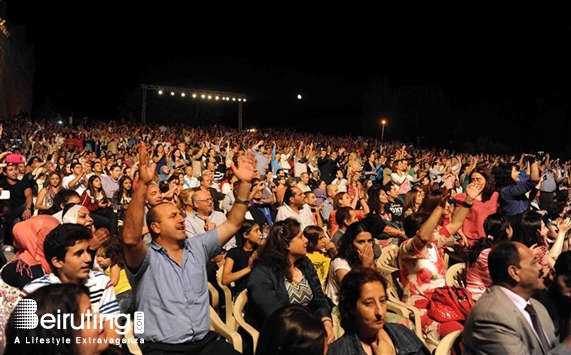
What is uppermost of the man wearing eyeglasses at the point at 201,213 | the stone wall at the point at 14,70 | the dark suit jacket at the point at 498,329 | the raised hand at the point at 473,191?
the stone wall at the point at 14,70

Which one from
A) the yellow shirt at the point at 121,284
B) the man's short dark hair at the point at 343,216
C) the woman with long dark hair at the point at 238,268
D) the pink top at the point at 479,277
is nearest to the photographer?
the pink top at the point at 479,277

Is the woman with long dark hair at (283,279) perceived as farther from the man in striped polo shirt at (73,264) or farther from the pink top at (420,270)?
the man in striped polo shirt at (73,264)

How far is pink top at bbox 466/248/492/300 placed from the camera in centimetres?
383

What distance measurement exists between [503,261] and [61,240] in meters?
2.45

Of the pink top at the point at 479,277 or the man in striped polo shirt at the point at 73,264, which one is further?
the pink top at the point at 479,277

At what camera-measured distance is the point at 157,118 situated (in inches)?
1946

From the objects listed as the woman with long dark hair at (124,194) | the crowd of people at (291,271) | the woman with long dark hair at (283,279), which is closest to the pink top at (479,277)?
the crowd of people at (291,271)

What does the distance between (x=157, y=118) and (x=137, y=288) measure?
48.0m

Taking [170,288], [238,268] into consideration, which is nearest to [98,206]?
[238,268]

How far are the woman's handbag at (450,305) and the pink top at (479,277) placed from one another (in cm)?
10

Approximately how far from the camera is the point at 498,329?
2.62m

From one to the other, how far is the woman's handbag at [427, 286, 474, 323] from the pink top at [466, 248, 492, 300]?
0.10 m

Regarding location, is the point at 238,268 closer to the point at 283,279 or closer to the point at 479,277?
the point at 283,279

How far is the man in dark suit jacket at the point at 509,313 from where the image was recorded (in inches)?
103
